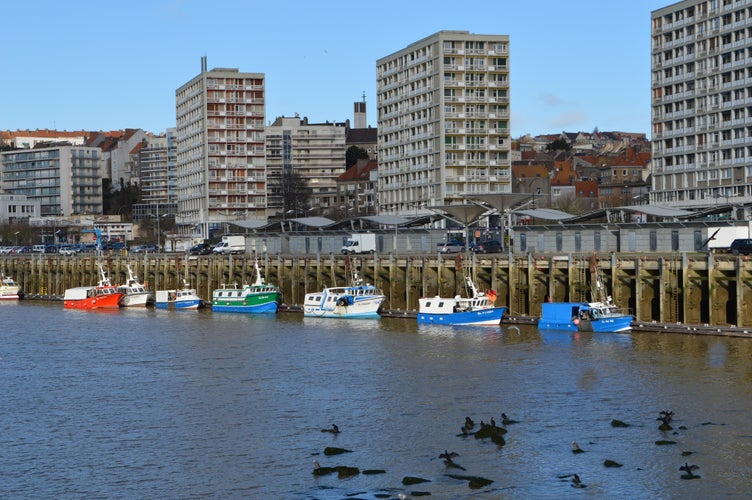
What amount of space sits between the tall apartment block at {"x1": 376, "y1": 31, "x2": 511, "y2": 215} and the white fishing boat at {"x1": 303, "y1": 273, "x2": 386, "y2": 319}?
65450mm

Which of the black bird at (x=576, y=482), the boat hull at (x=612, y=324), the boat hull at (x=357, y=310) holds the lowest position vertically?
the black bird at (x=576, y=482)

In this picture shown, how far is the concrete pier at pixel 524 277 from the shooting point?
71.6 m

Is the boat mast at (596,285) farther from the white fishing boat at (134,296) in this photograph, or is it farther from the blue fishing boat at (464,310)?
the white fishing boat at (134,296)

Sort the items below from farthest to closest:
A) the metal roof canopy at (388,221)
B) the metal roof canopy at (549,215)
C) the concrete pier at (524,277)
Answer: the metal roof canopy at (388,221) < the metal roof canopy at (549,215) < the concrete pier at (524,277)

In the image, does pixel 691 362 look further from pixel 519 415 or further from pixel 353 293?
pixel 353 293

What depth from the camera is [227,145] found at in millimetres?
188625

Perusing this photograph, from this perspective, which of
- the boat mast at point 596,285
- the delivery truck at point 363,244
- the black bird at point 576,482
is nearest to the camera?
the black bird at point 576,482

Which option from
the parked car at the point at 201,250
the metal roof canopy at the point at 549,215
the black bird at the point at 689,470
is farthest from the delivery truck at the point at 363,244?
the black bird at the point at 689,470

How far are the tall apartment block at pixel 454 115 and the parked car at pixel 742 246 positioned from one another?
7290cm

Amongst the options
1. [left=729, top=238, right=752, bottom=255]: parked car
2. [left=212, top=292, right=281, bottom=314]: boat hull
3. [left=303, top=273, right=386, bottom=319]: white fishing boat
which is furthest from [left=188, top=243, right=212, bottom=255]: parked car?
[left=729, top=238, right=752, bottom=255]: parked car

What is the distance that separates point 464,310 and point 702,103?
86.6m

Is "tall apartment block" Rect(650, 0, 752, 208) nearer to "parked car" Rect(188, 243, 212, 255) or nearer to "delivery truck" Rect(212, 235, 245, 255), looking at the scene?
"delivery truck" Rect(212, 235, 245, 255)

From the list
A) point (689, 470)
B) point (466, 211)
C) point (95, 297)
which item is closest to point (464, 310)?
point (466, 211)

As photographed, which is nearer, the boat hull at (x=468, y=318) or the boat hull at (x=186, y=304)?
the boat hull at (x=468, y=318)
